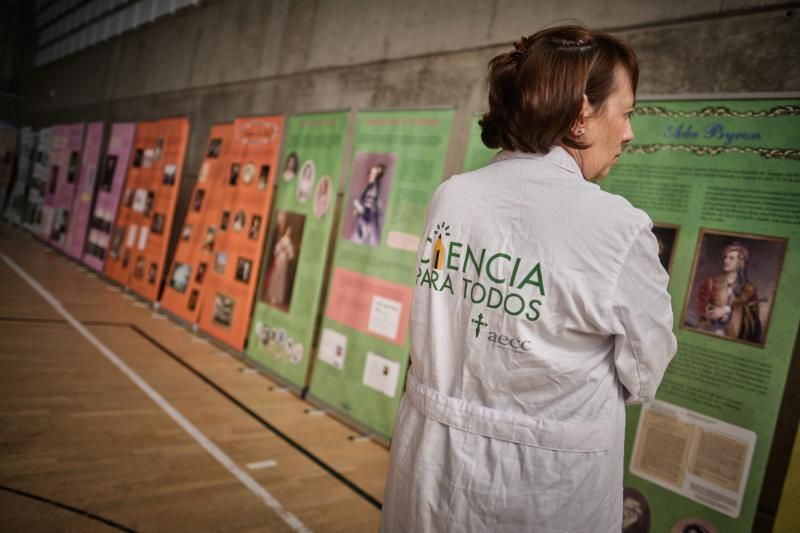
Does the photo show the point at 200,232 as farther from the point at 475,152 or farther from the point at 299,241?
the point at 475,152

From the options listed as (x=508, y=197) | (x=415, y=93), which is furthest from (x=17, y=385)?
(x=508, y=197)

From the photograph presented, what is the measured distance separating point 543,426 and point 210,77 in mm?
7292

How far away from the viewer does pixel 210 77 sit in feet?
23.0

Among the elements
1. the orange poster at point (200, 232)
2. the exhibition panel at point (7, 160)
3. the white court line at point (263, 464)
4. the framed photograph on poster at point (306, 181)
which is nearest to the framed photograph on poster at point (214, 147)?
the orange poster at point (200, 232)

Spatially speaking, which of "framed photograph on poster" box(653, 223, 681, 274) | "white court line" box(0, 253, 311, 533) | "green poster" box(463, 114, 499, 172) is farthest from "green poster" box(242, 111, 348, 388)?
"framed photograph on poster" box(653, 223, 681, 274)

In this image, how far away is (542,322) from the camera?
874 millimetres

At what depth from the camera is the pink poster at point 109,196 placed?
26.4ft

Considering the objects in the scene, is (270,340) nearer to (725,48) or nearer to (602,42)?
(725,48)

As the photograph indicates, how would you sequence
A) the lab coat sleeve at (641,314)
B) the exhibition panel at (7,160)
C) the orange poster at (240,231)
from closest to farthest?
the lab coat sleeve at (641,314)
the orange poster at (240,231)
the exhibition panel at (7,160)

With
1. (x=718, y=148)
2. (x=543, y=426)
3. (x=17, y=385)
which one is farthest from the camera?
(x=17, y=385)

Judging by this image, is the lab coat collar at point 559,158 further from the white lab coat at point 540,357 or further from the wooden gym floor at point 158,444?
the wooden gym floor at point 158,444

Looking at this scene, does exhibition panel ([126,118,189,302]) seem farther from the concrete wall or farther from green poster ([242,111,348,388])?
green poster ([242,111,348,388])

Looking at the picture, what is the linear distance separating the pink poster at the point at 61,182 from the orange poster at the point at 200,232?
4.85 metres

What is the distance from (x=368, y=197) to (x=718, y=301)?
2.41 m
